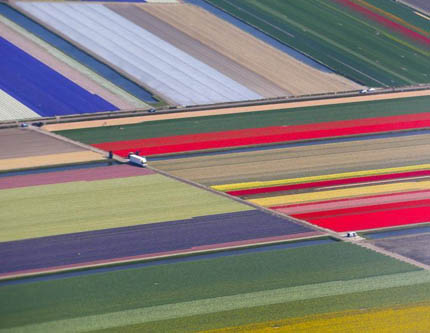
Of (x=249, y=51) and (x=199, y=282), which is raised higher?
(x=249, y=51)

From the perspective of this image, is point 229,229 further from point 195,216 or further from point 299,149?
point 299,149

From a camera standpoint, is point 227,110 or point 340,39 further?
point 340,39

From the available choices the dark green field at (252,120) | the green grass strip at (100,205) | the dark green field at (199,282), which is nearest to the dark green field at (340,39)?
the dark green field at (252,120)

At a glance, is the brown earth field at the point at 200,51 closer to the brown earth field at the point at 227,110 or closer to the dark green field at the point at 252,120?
the brown earth field at the point at 227,110

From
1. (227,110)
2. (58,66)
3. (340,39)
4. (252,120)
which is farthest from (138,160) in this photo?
(340,39)

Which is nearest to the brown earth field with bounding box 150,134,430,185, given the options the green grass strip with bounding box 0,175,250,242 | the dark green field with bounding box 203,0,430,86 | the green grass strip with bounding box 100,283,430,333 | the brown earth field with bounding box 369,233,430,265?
the green grass strip with bounding box 0,175,250,242

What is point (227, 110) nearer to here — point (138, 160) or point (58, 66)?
point (58, 66)

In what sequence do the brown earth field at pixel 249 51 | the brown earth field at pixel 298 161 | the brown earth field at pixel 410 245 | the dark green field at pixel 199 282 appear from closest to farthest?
the dark green field at pixel 199 282 → the brown earth field at pixel 410 245 → the brown earth field at pixel 298 161 → the brown earth field at pixel 249 51
